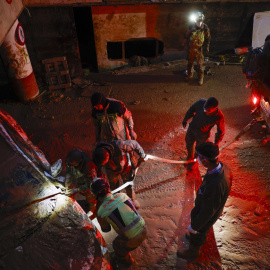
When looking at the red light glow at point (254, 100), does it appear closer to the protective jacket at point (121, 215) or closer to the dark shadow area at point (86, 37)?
the protective jacket at point (121, 215)

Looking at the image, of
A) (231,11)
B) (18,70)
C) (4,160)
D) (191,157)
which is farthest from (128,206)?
(231,11)

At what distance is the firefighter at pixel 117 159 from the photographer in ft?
11.5

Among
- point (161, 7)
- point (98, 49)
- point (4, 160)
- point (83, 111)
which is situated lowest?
point (83, 111)

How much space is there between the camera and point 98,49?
10.1m

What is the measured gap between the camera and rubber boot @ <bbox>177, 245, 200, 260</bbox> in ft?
10.9

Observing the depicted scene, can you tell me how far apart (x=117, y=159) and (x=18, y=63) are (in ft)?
20.0

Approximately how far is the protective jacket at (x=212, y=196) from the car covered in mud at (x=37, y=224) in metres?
1.36

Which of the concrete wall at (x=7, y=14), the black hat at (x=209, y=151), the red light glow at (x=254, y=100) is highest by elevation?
the concrete wall at (x=7, y=14)

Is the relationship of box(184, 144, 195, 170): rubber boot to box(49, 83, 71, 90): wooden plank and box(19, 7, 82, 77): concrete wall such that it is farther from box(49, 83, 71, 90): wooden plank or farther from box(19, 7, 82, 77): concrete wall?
box(19, 7, 82, 77): concrete wall

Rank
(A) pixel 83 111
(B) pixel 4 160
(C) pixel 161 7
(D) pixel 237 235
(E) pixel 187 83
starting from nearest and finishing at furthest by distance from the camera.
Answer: (B) pixel 4 160 < (D) pixel 237 235 < (A) pixel 83 111 < (E) pixel 187 83 < (C) pixel 161 7

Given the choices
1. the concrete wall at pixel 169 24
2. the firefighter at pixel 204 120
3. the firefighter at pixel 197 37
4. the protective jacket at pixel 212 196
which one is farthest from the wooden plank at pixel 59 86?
the protective jacket at pixel 212 196

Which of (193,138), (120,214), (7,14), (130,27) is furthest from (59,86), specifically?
(120,214)

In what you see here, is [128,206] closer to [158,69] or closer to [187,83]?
[187,83]

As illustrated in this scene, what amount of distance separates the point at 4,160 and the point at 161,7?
942cm
